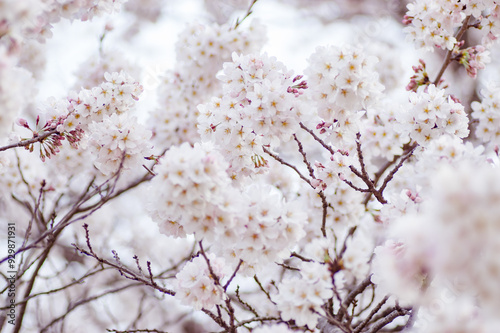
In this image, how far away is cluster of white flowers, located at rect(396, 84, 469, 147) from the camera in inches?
93.4

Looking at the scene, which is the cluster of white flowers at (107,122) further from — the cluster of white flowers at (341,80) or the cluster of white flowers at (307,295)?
the cluster of white flowers at (307,295)

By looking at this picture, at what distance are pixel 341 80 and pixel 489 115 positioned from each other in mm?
1194

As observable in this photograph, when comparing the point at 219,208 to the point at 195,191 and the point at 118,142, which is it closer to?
the point at 195,191

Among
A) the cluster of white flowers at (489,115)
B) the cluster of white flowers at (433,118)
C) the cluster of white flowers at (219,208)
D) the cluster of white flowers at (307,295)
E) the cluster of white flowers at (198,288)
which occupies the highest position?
the cluster of white flowers at (489,115)

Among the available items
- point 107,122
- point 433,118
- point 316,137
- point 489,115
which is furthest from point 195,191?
point 489,115

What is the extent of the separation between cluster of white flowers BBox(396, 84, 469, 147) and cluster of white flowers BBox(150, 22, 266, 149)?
163cm

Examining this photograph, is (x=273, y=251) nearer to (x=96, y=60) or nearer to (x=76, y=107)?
(x=76, y=107)

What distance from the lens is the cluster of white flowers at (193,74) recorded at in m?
3.63

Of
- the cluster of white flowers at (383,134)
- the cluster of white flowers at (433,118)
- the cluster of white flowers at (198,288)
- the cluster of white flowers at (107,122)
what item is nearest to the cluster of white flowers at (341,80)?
the cluster of white flowers at (433,118)

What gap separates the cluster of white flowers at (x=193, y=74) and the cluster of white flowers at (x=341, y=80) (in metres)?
1.41

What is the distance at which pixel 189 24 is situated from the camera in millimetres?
3848

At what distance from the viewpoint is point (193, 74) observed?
3801 mm

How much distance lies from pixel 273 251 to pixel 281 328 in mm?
353

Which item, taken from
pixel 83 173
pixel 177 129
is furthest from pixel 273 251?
pixel 83 173
